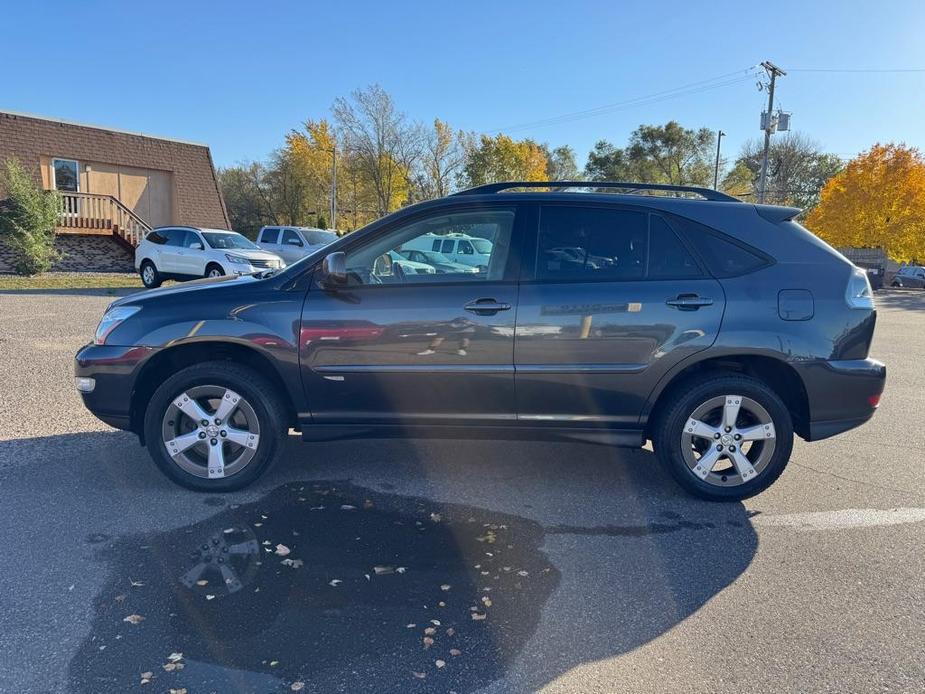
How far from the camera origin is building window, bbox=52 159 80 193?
75.5 ft

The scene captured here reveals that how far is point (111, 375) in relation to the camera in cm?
392

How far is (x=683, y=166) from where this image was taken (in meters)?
52.5

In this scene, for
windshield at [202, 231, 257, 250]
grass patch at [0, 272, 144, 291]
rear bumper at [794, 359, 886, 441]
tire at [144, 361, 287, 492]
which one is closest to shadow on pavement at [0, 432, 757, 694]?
tire at [144, 361, 287, 492]

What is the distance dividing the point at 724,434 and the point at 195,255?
16.1 m

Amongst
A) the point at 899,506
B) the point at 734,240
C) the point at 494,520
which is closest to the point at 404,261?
the point at 494,520

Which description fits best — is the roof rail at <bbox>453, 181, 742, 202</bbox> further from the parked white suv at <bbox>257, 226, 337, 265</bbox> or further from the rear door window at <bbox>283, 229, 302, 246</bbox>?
the rear door window at <bbox>283, 229, 302, 246</bbox>

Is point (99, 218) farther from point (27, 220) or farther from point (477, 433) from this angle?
point (477, 433)

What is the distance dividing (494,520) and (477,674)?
4.28ft

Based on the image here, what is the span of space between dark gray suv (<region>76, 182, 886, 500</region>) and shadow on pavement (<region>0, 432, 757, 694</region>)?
1.33ft

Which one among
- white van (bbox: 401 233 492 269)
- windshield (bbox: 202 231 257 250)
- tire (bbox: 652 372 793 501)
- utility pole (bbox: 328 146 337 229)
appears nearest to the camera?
tire (bbox: 652 372 793 501)

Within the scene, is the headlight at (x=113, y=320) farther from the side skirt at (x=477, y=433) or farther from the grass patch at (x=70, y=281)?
the grass patch at (x=70, y=281)

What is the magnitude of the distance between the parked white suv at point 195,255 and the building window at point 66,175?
801cm

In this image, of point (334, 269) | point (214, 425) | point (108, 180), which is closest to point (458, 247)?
point (334, 269)

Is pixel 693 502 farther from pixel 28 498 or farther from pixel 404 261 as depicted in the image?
pixel 28 498
